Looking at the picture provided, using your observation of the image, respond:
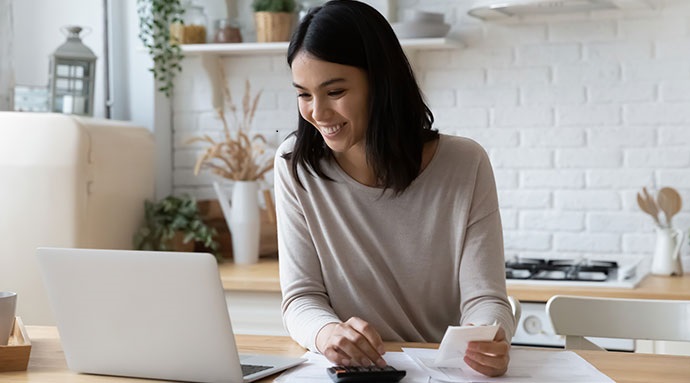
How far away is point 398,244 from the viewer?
203 cm

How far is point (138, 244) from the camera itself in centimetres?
355

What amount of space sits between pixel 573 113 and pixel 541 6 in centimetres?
39

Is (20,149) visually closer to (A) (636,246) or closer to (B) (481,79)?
(B) (481,79)

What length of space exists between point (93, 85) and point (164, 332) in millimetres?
2128

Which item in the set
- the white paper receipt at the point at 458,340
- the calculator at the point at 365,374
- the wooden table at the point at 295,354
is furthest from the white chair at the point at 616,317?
the calculator at the point at 365,374

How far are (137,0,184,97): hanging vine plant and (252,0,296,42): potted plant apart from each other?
0.96 ft

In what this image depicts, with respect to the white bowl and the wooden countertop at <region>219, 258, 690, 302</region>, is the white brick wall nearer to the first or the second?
the white bowl

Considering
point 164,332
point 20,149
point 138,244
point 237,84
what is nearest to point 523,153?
point 237,84

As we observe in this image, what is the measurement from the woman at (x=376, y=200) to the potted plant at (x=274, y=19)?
60.9 inches

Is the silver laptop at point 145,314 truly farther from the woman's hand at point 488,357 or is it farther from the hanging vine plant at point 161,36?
the hanging vine plant at point 161,36

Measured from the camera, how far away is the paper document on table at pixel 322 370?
5.10 ft

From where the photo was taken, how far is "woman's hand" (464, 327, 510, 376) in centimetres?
156

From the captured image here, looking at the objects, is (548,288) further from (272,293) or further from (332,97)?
(332,97)

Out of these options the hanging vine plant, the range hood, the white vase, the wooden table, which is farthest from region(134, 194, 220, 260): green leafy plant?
the wooden table
